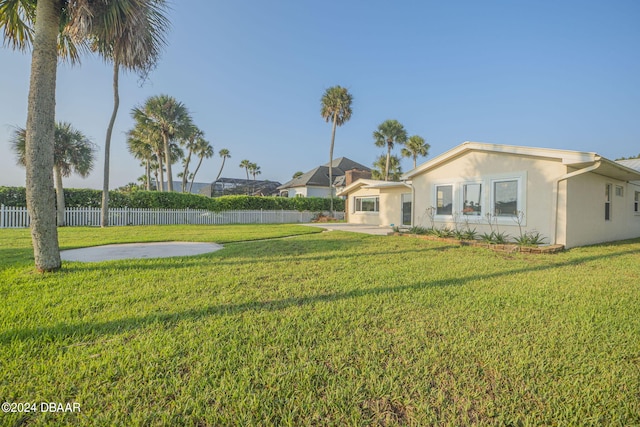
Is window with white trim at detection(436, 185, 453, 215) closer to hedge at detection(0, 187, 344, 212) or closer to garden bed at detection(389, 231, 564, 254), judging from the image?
garden bed at detection(389, 231, 564, 254)

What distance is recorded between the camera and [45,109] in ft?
14.9

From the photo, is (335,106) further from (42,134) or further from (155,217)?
(42,134)

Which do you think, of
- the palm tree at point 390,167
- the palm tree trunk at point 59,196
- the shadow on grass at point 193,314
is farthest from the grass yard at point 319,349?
the palm tree at point 390,167

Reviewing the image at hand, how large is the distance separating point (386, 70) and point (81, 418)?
62.7 ft

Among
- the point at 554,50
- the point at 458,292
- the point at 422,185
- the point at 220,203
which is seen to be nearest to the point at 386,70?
the point at 554,50

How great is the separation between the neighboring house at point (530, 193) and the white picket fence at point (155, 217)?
1312cm

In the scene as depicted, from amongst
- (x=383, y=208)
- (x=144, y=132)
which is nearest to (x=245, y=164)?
(x=144, y=132)

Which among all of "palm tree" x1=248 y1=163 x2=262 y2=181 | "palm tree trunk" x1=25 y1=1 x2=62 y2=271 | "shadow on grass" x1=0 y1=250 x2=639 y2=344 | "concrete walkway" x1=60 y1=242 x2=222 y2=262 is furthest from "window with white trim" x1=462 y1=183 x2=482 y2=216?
"palm tree" x1=248 y1=163 x2=262 y2=181

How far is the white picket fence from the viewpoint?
13.6 metres

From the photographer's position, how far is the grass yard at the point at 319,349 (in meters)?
1.78

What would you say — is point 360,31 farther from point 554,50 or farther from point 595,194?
point 595,194

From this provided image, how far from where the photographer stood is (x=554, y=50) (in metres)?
12.7

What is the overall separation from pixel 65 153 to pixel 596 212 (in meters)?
24.4

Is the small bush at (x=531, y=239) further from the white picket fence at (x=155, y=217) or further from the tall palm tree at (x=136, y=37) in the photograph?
the white picket fence at (x=155, y=217)
